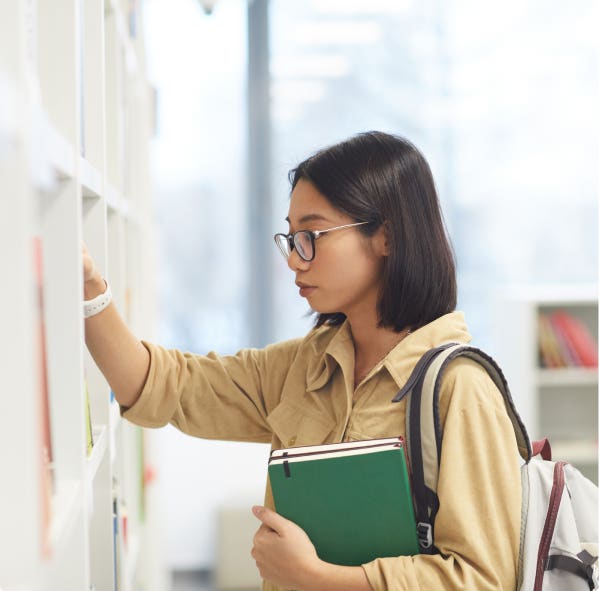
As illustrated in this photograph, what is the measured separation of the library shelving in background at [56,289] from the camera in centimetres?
64

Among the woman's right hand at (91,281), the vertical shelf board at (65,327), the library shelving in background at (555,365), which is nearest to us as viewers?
the vertical shelf board at (65,327)

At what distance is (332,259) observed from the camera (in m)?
1.37

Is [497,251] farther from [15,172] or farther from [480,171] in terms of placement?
[15,172]

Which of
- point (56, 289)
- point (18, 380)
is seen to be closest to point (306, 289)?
point (56, 289)

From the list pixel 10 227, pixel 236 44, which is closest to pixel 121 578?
pixel 10 227

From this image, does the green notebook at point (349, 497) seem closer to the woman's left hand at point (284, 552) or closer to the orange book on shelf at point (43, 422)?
the woman's left hand at point (284, 552)

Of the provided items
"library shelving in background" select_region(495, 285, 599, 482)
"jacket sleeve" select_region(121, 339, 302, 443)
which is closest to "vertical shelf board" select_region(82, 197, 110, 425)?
"jacket sleeve" select_region(121, 339, 302, 443)

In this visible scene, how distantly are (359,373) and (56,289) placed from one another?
0.63 metres

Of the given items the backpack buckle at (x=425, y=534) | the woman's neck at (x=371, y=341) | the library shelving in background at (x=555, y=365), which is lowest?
the library shelving in background at (x=555, y=365)

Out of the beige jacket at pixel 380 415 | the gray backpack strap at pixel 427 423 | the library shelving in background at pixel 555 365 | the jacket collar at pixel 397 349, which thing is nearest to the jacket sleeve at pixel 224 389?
the beige jacket at pixel 380 415

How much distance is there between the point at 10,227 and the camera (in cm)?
63

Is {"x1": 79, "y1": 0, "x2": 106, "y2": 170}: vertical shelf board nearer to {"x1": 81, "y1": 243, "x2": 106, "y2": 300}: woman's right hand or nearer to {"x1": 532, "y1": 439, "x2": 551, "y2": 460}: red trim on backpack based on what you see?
{"x1": 81, "y1": 243, "x2": 106, "y2": 300}: woman's right hand

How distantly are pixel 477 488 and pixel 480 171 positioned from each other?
3758 mm

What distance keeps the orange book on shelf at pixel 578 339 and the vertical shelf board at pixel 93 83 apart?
9.75ft
